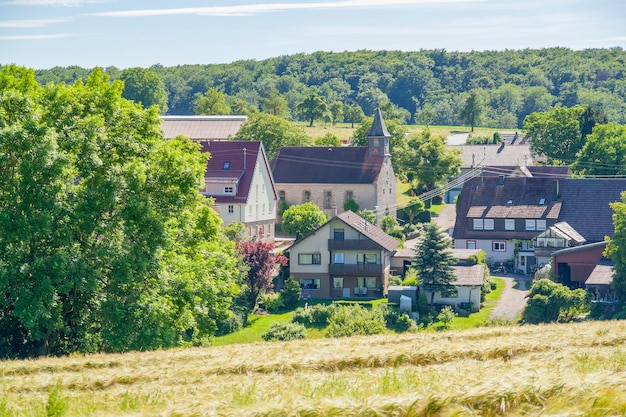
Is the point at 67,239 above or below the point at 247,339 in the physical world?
above

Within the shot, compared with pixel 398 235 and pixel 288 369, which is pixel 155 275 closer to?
pixel 288 369

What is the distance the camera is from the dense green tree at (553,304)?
154ft

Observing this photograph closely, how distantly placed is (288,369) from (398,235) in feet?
185

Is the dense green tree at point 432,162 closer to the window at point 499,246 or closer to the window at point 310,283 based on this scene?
the window at point 499,246

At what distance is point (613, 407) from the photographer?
11.6 metres

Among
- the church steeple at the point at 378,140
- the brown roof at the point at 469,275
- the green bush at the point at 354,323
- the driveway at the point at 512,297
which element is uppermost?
the church steeple at the point at 378,140

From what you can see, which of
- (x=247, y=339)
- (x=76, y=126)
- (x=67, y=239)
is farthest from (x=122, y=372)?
(x=247, y=339)

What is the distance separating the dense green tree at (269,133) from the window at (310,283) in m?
31.5

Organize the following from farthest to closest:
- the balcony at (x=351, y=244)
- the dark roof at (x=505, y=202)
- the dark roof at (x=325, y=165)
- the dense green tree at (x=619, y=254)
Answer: the dark roof at (x=325, y=165)
the dark roof at (x=505, y=202)
the balcony at (x=351, y=244)
the dense green tree at (x=619, y=254)

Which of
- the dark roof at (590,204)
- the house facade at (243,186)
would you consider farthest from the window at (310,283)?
the dark roof at (590,204)

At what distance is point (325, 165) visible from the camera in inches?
3255

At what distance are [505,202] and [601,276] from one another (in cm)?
1684

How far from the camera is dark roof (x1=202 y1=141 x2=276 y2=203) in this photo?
7000 centimetres

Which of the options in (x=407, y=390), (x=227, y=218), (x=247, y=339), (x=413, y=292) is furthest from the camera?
(x=227, y=218)
